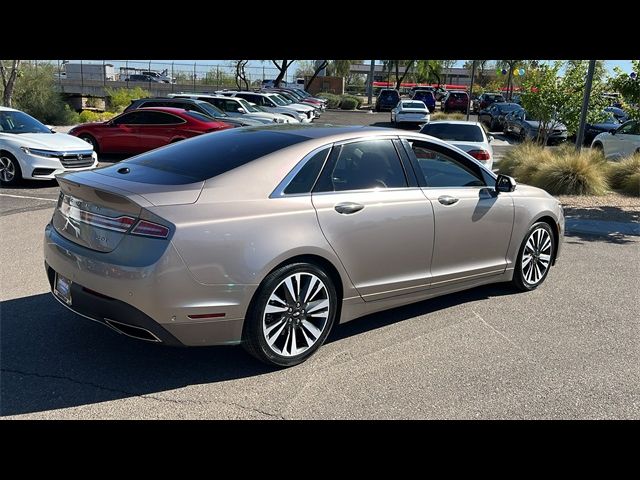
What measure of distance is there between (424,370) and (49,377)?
2509 mm

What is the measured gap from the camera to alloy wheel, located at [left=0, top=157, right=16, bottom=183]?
33.4ft

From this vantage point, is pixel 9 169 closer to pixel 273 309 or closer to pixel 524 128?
pixel 273 309

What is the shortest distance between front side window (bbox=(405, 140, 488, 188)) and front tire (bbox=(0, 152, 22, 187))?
8217 mm

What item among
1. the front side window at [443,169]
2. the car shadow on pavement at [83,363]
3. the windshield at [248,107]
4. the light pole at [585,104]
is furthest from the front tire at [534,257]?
the windshield at [248,107]

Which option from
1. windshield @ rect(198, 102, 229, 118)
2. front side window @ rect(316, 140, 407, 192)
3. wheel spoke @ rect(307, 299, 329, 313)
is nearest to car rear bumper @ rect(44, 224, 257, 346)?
wheel spoke @ rect(307, 299, 329, 313)

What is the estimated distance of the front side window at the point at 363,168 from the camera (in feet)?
14.0

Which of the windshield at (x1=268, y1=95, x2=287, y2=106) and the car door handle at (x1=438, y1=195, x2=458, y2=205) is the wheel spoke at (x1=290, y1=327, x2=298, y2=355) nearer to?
the car door handle at (x1=438, y1=195, x2=458, y2=205)

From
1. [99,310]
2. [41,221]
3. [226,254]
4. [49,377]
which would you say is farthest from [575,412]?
[41,221]

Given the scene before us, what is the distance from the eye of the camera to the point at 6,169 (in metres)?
10.2

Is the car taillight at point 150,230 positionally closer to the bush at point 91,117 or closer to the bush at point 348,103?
the bush at point 91,117

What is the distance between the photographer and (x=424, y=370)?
13.0ft

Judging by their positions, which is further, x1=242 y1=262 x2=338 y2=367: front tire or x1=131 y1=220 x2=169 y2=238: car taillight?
x1=242 y1=262 x2=338 y2=367: front tire

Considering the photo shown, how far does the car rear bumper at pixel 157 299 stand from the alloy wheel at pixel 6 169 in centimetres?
767
